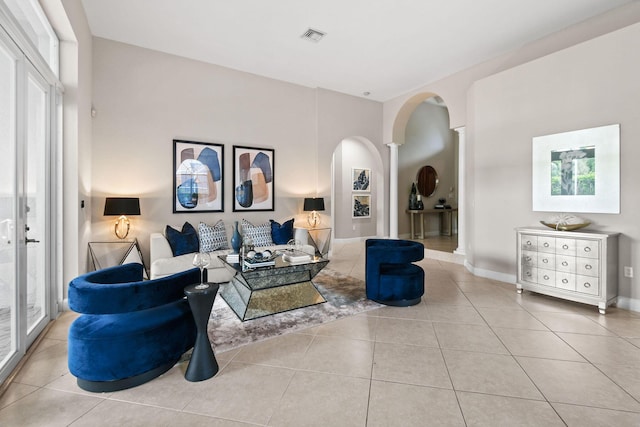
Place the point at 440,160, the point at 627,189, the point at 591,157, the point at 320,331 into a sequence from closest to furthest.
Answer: the point at 320,331 → the point at 627,189 → the point at 591,157 → the point at 440,160

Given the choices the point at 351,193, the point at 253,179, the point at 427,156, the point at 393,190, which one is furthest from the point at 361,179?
the point at 253,179

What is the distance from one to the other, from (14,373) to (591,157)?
590 centimetres

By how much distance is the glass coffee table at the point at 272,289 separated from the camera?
3339 mm

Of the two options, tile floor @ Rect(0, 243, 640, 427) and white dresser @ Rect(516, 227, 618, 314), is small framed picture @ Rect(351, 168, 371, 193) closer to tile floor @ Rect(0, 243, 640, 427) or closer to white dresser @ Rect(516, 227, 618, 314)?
white dresser @ Rect(516, 227, 618, 314)

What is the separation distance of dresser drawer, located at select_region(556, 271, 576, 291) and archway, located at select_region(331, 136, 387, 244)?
420 cm

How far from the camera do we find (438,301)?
3857 mm

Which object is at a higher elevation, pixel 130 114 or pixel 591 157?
pixel 130 114

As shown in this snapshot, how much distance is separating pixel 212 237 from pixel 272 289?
5.89 ft

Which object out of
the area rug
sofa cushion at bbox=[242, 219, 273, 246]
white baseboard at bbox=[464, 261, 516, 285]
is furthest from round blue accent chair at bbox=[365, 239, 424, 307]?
sofa cushion at bbox=[242, 219, 273, 246]

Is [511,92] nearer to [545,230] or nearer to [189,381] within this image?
[545,230]

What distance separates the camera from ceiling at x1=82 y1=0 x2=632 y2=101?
12.4 ft

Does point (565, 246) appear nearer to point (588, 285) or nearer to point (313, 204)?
point (588, 285)

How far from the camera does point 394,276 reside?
3629 mm

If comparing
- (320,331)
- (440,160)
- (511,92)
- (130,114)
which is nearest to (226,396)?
(320,331)
